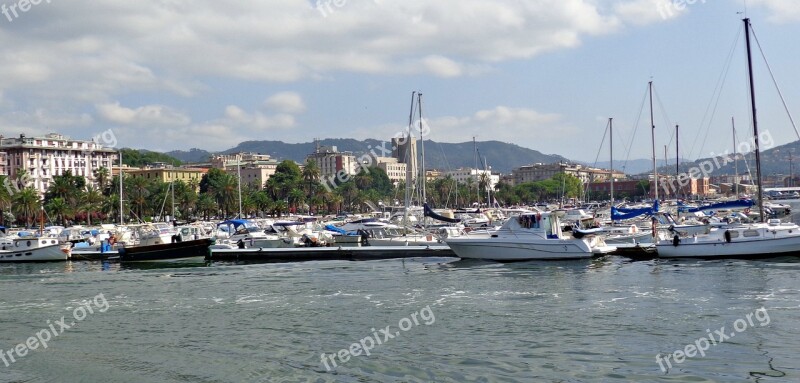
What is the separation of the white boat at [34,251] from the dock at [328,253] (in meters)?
11.3

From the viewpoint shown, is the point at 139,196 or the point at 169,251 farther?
the point at 139,196

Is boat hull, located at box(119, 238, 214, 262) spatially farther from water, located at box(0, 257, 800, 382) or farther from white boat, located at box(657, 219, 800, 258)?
white boat, located at box(657, 219, 800, 258)

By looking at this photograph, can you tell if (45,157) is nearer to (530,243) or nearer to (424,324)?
(530,243)

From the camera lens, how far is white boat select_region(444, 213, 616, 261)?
4250cm

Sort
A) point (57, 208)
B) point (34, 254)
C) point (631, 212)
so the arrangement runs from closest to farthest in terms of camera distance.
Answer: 1. point (34, 254)
2. point (631, 212)
3. point (57, 208)

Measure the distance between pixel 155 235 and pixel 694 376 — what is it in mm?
43063

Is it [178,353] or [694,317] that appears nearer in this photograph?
[178,353]

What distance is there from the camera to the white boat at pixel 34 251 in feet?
175

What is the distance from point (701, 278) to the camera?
33.1 meters

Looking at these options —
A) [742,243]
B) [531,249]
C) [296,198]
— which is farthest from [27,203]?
[742,243]

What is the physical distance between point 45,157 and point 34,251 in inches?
4878

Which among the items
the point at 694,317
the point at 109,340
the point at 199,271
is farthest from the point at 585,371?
the point at 199,271

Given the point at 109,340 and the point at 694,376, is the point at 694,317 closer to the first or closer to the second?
the point at 694,376

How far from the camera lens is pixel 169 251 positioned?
50688 mm
